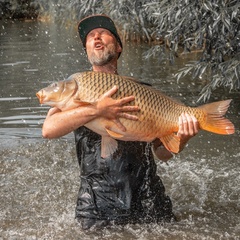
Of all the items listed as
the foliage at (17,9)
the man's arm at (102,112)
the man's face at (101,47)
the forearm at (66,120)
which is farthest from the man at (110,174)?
the foliage at (17,9)

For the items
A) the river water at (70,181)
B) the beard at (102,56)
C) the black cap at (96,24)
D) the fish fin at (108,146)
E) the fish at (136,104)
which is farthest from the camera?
the river water at (70,181)

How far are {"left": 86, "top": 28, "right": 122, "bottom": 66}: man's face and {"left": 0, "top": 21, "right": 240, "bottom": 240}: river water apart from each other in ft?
4.28

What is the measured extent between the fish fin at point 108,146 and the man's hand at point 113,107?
1.16ft

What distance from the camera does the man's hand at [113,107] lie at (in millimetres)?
3969

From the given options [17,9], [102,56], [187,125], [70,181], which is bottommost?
[17,9]

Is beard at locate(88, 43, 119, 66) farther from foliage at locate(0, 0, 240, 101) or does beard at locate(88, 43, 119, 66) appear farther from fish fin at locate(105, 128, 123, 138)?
foliage at locate(0, 0, 240, 101)

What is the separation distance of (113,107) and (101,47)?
86 centimetres

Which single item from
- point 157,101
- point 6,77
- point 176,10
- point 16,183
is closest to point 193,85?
point 176,10

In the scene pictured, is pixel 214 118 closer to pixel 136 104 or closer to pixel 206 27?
pixel 136 104

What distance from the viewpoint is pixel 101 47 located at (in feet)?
15.4

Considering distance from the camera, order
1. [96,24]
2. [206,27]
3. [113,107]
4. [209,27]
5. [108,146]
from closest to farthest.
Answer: [113,107]
[108,146]
[96,24]
[209,27]
[206,27]

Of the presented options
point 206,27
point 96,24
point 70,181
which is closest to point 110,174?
point 96,24

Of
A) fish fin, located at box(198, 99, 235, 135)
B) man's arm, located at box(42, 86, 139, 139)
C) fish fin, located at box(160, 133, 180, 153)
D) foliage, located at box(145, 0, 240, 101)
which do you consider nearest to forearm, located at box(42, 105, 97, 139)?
man's arm, located at box(42, 86, 139, 139)

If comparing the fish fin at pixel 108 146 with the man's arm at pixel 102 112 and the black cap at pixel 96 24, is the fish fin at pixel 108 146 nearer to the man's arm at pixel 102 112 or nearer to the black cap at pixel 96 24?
the man's arm at pixel 102 112
